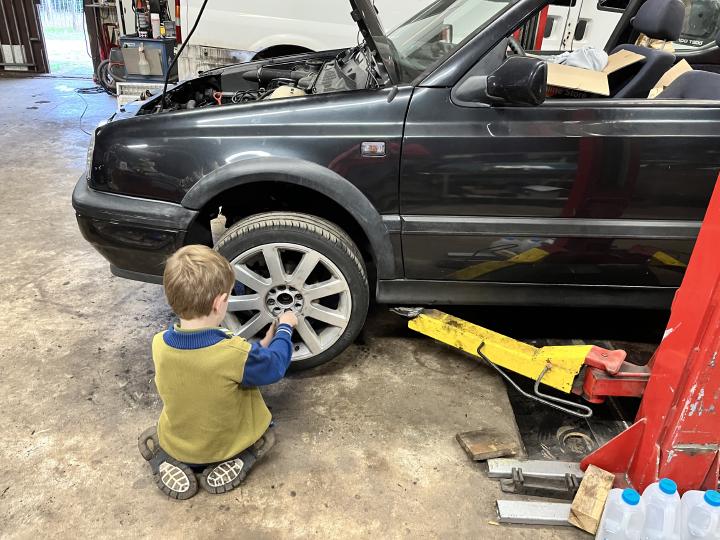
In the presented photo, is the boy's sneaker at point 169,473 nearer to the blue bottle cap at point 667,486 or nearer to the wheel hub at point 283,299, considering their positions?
the wheel hub at point 283,299

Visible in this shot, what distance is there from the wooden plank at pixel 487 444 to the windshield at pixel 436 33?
1.42 metres

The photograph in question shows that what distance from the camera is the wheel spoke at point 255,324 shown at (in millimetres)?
2338

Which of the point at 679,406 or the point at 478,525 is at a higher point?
the point at 679,406

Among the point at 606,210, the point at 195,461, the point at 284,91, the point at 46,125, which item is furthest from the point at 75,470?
the point at 46,125

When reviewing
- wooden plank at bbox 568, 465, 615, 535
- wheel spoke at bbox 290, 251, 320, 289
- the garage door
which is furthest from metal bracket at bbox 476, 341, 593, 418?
the garage door

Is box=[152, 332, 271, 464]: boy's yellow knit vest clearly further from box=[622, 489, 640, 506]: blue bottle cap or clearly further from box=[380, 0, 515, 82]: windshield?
box=[380, 0, 515, 82]: windshield

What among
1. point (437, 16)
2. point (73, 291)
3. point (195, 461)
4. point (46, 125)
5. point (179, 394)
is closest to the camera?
point (179, 394)

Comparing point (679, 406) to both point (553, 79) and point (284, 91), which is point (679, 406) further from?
point (284, 91)

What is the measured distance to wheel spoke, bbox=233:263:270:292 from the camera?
7.44ft

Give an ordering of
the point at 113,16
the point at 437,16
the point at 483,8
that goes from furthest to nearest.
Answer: the point at 113,16, the point at 437,16, the point at 483,8

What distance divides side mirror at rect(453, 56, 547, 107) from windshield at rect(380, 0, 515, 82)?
0.76ft

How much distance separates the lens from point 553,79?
2.21 meters

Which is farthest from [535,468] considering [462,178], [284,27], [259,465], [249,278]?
[284,27]

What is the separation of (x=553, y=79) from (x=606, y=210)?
0.57 metres
